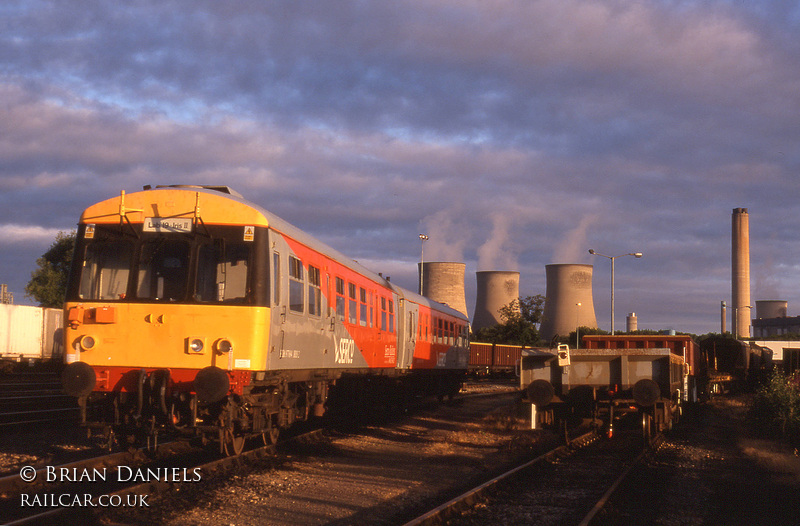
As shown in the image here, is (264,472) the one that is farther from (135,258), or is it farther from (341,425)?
(341,425)

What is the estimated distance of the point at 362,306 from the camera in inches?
618

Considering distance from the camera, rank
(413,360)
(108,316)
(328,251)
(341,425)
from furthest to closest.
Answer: (413,360) < (341,425) < (328,251) < (108,316)

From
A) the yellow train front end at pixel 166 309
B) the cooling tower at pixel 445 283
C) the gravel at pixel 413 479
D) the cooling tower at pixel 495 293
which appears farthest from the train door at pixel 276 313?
the cooling tower at pixel 495 293

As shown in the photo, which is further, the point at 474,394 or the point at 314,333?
the point at 474,394

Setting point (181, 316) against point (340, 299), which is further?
point (340, 299)

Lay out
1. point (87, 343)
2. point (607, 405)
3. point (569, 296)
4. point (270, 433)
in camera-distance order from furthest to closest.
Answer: point (569, 296) → point (607, 405) → point (270, 433) → point (87, 343)

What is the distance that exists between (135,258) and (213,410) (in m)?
2.23

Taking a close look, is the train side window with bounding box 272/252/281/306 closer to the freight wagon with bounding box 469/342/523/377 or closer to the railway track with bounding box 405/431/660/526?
the railway track with bounding box 405/431/660/526

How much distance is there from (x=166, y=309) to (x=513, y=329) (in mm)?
53922

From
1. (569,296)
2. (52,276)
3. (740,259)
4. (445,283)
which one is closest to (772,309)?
(740,259)

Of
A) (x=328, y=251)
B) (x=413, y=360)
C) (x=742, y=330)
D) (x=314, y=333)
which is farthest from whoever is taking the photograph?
→ (x=742, y=330)

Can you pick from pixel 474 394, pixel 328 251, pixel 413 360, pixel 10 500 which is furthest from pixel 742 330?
pixel 10 500

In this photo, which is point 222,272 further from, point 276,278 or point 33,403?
point 33,403

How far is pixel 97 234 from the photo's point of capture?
1017cm
